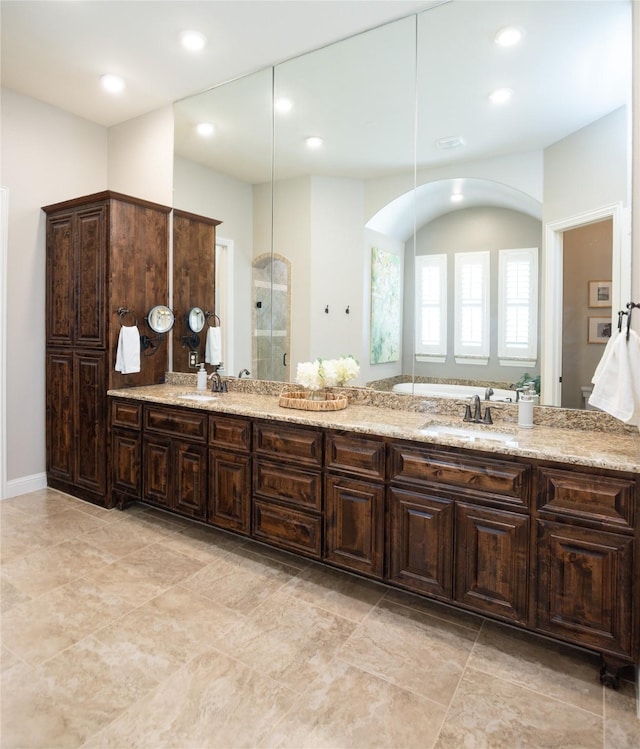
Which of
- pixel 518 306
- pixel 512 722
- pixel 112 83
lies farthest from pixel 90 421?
pixel 512 722

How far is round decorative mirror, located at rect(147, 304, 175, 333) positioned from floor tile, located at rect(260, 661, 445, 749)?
2739mm

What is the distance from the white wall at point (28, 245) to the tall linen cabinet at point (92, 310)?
93 mm

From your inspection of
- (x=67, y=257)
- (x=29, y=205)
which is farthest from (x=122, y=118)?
(x=67, y=257)

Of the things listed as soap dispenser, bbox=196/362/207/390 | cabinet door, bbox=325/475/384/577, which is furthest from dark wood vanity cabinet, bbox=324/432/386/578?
soap dispenser, bbox=196/362/207/390

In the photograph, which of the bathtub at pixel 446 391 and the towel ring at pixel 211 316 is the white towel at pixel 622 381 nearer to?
the bathtub at pixel 446 391

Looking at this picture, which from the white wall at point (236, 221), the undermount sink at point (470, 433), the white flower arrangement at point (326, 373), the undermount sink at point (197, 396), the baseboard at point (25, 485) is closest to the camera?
the undermount sink at point (470, 433)

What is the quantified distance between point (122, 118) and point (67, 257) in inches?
54.8

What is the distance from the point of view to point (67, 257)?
12.0ft

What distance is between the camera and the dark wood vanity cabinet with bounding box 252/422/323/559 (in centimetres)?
242

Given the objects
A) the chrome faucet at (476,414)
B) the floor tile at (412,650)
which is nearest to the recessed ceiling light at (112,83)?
the chrome faucet at (476,414)

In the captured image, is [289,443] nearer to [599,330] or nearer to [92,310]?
[599,330]

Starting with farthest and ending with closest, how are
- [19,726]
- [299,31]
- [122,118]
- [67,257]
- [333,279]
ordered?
[122,118], [67,257], [333,279], [299,31], [19,726]

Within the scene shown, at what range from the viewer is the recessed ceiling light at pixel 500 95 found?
2475 millimetres

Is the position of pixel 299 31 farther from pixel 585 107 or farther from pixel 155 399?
pixel 155 399
